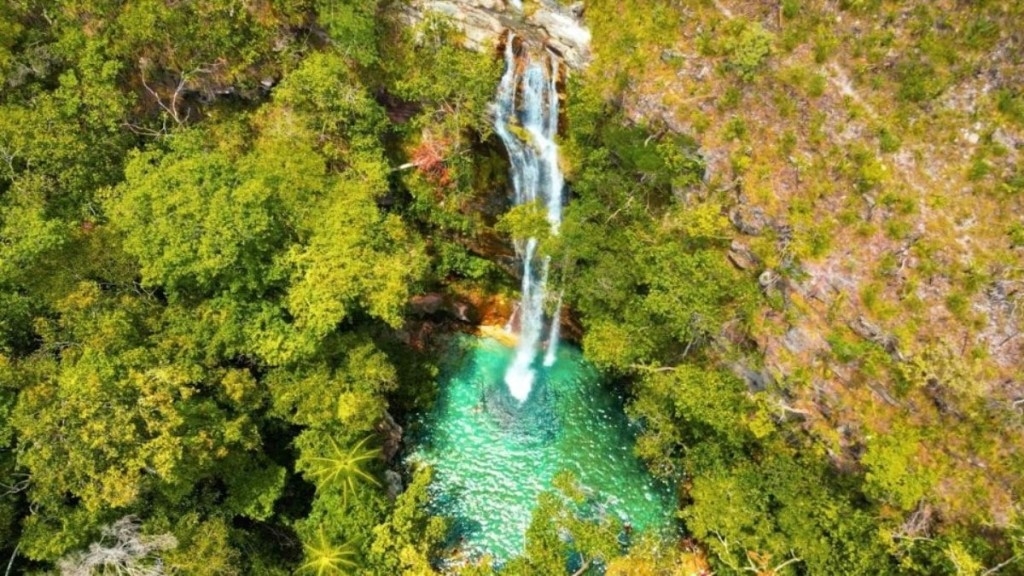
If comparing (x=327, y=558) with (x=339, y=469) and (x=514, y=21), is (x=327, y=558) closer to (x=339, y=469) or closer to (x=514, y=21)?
(x=339, y=469)

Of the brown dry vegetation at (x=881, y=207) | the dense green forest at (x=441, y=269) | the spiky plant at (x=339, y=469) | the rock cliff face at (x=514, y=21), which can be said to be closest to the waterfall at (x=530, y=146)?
the dense green forest at (x=441, y=269)

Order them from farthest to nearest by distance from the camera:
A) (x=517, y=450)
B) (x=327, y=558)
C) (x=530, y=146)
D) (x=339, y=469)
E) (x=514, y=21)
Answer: (x=514, y=21) < (x=530, y=146) < (x=517, y=450) < (x=339, y=469) < (x=327, y=558)

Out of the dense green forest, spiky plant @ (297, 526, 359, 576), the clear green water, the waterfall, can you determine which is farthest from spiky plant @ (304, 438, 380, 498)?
the waterfall

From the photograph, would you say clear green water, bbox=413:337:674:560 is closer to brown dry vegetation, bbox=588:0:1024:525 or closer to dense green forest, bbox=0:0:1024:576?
dense green forest, bbox=0:0:1024:576

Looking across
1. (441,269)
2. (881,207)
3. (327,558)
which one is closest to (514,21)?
(441,269)

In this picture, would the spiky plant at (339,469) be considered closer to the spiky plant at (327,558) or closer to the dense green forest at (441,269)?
the dense green forest at (441,269)

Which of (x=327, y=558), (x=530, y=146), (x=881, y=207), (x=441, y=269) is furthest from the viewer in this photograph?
(x=441, y=269)
